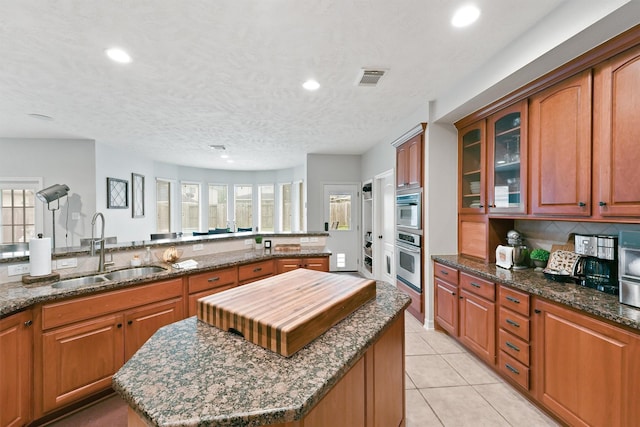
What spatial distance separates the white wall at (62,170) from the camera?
4.54 metres

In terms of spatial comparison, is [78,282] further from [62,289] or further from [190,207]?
[190,207]

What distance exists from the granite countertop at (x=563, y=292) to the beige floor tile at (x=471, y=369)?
852 millimetres

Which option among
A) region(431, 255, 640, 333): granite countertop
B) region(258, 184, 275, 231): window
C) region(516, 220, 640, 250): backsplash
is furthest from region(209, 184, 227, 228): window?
region(516, 220, 640, 250): backsplash

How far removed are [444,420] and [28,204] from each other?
653 centimetres

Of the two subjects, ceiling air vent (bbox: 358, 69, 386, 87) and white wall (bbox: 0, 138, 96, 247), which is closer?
ceiling air vent (bbox: 358, 69, 386, 87)

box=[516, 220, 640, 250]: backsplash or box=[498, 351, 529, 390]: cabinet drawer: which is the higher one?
box=[516, 220, 640, 250]: backsplash

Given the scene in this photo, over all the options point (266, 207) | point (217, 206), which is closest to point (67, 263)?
point (217, 206)

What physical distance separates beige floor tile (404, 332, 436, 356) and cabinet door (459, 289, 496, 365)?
360mm

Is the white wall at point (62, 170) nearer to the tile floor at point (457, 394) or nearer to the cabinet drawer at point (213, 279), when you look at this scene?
the cabinet drawer at point (213, 279)

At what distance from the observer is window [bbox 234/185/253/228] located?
334 inches

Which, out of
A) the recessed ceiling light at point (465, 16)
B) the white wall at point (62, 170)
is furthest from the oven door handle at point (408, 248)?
the white wall at point (62, 170)

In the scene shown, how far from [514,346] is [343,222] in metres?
4.19

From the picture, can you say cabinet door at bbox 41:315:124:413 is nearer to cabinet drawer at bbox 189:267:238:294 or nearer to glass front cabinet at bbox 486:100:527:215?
cabinet drawer at bbox 189:267:238:294

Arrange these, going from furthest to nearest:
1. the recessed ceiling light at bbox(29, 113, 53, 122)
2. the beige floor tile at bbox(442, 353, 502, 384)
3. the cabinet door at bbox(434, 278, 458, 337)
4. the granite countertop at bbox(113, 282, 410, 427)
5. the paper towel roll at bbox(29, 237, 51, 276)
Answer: the recessed ceiling light at bbox(29, 113, 53, 122) < the cabinet door at bbox(434, 278, 458, 337) < the beige floor tile at bbox(442, 353, 502, 384) < the paper towel roll at bbox(29, 237, 51, 276) < the granite countertop at bbox(113, 282, 410, 427)
